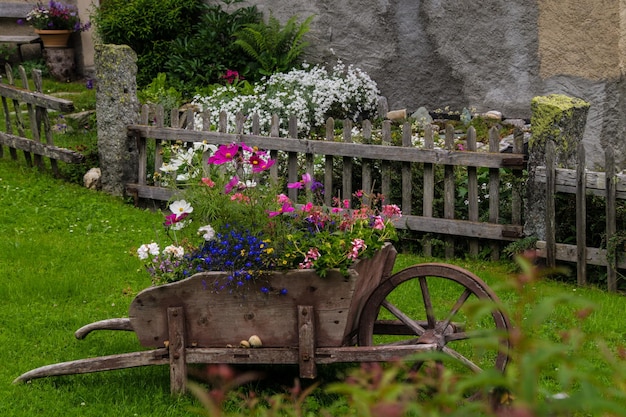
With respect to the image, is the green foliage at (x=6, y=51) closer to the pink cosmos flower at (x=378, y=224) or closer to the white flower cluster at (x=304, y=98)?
the white flower cluster at (x=304, y=98)

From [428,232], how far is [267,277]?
3.39 m

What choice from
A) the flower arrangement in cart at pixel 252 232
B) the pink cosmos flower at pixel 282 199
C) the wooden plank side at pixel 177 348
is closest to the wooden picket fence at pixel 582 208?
the flower arrangement in cart at pixel 252 232

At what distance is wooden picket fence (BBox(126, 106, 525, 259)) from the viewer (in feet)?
22.8

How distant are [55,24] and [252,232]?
10.5 metres

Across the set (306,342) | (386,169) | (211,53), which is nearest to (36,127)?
(211,53)

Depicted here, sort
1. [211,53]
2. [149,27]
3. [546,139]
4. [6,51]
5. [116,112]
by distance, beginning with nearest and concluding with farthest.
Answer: [546,139]
[116,112]
[211,53]
[149,27]
[6,51]

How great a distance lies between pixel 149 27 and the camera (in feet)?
39.1

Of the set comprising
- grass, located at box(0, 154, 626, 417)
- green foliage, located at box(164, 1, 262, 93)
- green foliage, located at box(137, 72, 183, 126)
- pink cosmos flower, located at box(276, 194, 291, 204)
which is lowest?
grass, located at box(0, 154, 626, 417)

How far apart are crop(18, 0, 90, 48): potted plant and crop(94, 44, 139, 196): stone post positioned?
5.46 m

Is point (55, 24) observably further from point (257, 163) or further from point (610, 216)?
point (257, 163)

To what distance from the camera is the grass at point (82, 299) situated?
14.6ft

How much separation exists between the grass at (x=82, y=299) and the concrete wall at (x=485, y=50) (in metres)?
3.12

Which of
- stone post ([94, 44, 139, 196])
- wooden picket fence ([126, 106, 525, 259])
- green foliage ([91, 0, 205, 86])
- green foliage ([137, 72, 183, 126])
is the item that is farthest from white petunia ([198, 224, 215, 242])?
green foliage ([91, 0, 205, 86])

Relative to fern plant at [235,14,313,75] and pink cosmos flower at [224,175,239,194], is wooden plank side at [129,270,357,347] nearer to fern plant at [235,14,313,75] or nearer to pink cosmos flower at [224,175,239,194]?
pink cosmos flower at [224,175,239,194]
